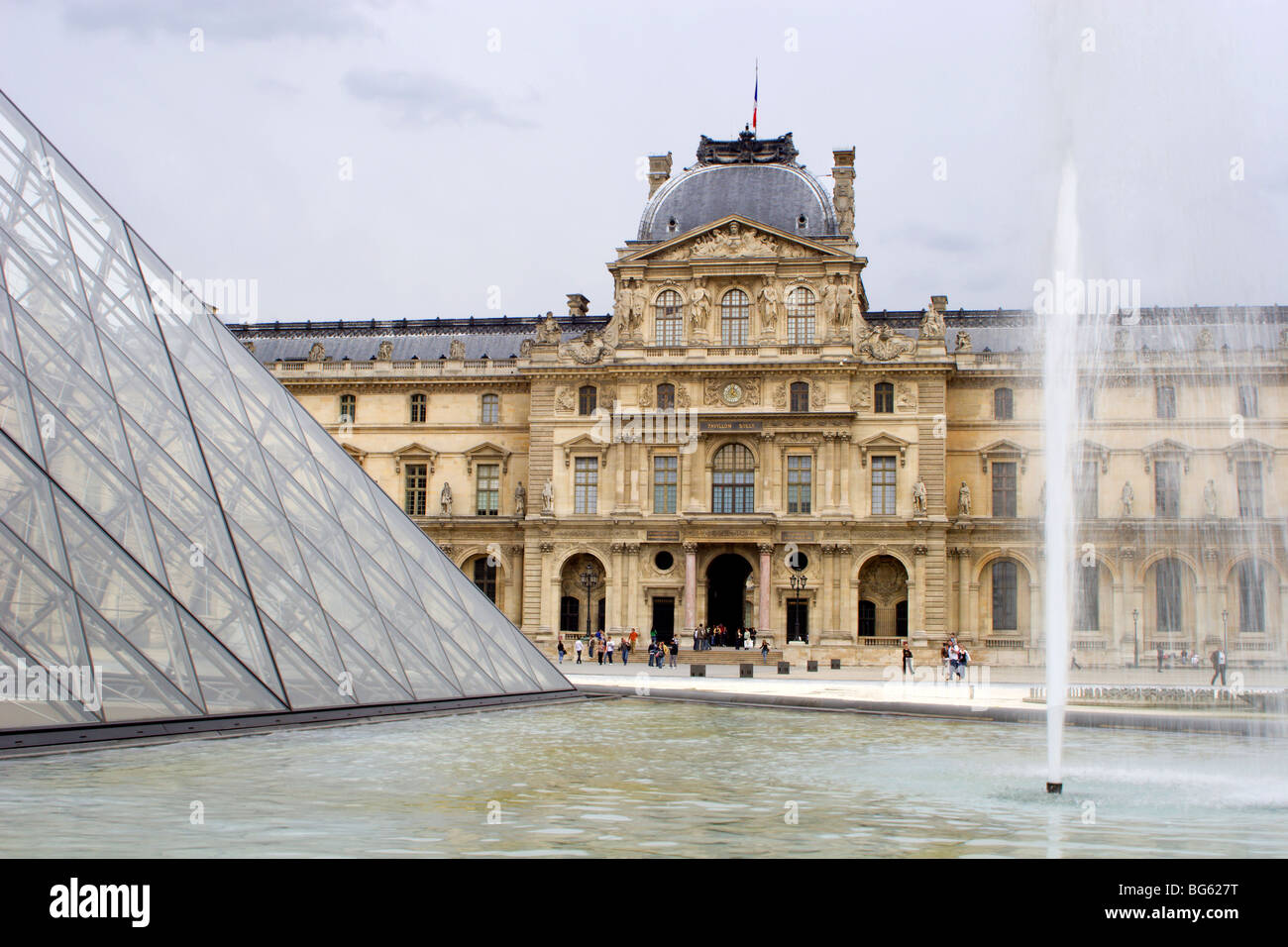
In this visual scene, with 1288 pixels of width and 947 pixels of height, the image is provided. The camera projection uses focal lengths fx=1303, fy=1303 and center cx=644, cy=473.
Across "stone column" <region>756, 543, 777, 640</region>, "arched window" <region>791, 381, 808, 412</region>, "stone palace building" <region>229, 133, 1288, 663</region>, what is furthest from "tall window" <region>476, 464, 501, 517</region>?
"arched window" <region>791, 381, 808, 412</region>

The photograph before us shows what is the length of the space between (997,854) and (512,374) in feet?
161

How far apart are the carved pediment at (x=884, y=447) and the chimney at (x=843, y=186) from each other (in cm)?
995

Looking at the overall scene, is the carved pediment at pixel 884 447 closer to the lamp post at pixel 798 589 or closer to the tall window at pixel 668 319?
the lamp post at pixel 798 589

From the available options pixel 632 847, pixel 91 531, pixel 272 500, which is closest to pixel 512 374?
pixel 272 500

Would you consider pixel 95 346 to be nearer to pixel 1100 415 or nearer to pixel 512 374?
pixel 512 374

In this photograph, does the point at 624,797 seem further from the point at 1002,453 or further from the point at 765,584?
the point at 1002,453

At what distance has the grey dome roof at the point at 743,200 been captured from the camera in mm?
54125

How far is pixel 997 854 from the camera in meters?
7.97

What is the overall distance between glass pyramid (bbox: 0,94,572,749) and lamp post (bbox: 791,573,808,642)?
29071 millimetres

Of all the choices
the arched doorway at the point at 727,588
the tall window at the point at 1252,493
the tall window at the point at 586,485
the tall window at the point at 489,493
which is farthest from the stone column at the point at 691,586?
the tall window at the point at 1252,493

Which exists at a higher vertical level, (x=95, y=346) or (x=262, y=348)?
(x=262, y=348)

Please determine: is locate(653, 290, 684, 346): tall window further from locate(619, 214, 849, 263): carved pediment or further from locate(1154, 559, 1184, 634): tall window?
locate(1154, 559, 1184, 634): tall window
